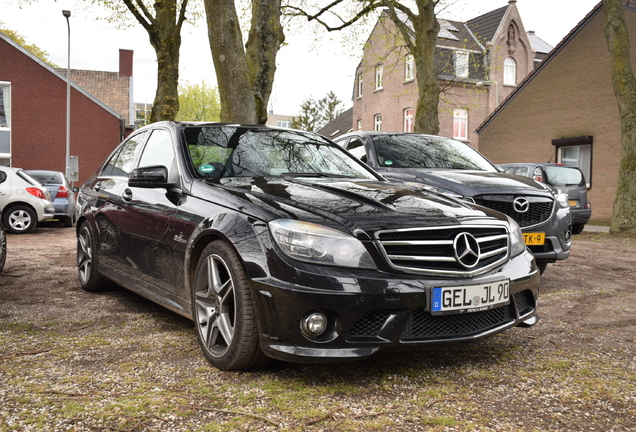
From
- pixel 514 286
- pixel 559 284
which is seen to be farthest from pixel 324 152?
pixel 559 284

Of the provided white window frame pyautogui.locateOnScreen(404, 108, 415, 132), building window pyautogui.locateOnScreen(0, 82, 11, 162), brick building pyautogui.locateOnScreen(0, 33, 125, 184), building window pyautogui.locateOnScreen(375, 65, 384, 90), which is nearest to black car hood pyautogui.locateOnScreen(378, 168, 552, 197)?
brick building pyautogui.locateOnScreen(0, 33, 125, 184)

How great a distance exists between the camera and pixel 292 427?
2.68 metres

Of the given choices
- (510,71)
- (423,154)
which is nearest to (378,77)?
(510,71)

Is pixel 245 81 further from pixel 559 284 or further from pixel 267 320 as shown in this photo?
pixel 267 320

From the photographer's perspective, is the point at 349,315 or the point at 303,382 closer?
the point at 349,315

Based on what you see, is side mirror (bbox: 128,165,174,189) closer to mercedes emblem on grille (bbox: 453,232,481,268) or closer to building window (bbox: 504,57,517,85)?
mercedes emblem on grille (bbox: 453,232,481,268)

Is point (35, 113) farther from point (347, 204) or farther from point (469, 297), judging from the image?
point (469, 297)

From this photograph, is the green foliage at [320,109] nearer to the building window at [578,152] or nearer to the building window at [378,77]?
the building window at [378,77]

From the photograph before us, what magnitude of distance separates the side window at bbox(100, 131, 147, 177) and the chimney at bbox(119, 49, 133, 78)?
42.6 metres

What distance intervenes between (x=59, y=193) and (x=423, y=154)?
10825 mm

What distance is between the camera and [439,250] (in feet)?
10.7

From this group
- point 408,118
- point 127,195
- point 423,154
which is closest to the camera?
point 127,195

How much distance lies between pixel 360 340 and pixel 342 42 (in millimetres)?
21240

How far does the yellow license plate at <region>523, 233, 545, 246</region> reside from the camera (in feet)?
19.9
